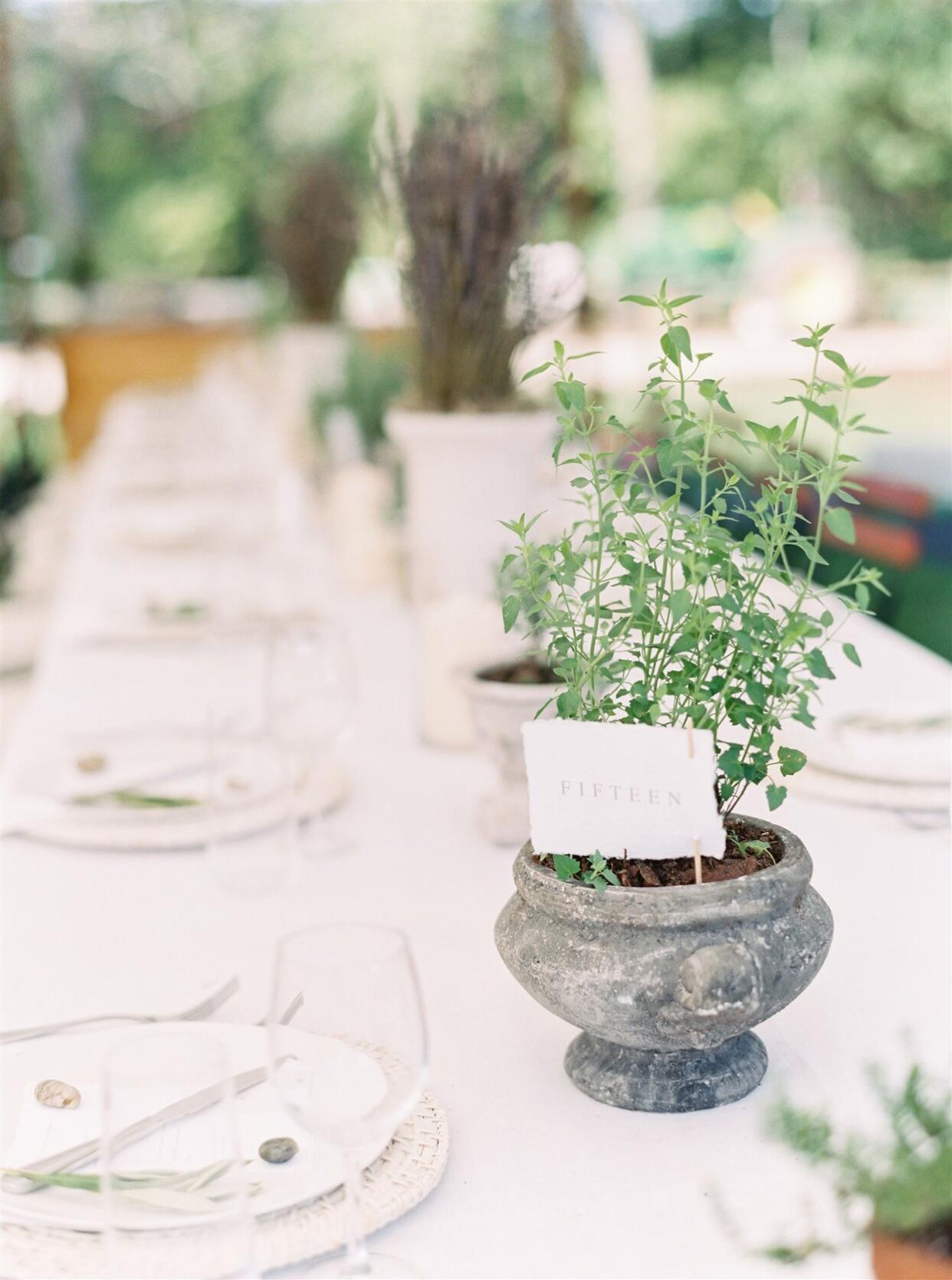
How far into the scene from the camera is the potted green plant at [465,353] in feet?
6.42

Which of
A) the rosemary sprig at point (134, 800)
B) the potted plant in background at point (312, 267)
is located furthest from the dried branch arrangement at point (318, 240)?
the rosemary sprig at point (134, 800)

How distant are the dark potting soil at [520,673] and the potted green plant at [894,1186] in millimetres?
779

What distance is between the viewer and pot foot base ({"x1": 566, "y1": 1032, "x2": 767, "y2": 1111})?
2.73 feet

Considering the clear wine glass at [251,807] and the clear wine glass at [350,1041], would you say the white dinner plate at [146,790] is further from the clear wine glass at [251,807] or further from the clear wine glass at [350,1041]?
the clear wine glass at [350,1041]

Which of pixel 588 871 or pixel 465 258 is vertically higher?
pixel 465 258

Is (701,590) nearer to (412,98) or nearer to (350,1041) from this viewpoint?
(350,1041)

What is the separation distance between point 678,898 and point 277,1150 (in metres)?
0.24

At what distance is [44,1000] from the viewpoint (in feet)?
3.31

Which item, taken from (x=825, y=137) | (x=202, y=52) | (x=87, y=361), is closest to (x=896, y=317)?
(x=825, y=137)

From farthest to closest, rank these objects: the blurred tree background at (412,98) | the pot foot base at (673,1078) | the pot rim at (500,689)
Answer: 1. the blurred tree background at (412,98)
2. the pot rim at (500,689)
3. the pot foot base at (673,1078)

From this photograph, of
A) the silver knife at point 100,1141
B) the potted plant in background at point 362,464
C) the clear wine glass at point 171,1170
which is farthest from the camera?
the potted plant in background at point 362,464

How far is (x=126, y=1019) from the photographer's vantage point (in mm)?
937

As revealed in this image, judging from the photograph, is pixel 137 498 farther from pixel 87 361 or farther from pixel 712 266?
pixel 712 266

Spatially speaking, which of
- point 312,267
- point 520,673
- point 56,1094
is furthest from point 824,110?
point 56,1094
